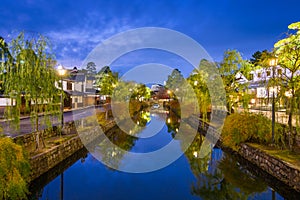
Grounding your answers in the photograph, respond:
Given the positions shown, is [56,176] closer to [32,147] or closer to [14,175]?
[32,147]

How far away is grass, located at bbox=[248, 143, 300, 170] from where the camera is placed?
7.40 meters

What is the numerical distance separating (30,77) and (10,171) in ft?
11.6

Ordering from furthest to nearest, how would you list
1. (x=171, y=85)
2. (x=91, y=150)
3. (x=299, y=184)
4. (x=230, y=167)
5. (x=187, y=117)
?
(x=171, y=85) → (x=187, y=117) → (x=91, y=150) → (x=230, y=167) → (x=299, y=184)

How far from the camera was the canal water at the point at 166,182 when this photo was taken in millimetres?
7391

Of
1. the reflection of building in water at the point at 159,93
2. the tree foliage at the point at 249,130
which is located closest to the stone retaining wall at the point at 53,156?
the tree foliage at the point at 249,130

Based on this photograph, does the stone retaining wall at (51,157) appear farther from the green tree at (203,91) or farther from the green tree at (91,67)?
the green tree at (91,67)

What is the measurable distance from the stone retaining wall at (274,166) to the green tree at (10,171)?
6.82 metres

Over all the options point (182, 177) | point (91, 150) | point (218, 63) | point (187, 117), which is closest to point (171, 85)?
point (187, 117)

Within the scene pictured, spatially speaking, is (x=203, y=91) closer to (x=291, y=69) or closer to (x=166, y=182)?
(x=291, y=69)

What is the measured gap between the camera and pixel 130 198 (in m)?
7.39

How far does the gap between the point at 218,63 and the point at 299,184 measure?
1203 centimetres

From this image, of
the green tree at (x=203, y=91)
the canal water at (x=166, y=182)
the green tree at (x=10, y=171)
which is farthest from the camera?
the green tree at (x=203, y=91)

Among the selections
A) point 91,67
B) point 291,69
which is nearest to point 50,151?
point 291,69

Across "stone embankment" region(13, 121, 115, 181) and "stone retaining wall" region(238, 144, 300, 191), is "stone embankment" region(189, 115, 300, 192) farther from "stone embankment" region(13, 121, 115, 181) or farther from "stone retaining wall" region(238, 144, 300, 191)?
"stone embankment" region(13, 121, 115, 181)
